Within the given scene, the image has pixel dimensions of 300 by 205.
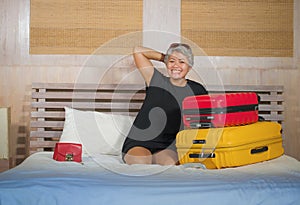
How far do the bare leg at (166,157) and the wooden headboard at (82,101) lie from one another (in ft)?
3.04

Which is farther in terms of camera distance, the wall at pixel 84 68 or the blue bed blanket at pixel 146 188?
the wall at pixel 84 68

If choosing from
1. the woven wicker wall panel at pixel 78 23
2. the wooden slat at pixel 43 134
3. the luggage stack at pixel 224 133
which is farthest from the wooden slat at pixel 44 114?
the luggage stack at pixel 224 133

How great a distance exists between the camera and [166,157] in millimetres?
2855

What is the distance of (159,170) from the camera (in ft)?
7.77

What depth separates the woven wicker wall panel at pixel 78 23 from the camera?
3883mm

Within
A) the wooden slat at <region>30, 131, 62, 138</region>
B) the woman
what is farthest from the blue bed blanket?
the wooden slat at <region>30, 131, 62, 138</region>

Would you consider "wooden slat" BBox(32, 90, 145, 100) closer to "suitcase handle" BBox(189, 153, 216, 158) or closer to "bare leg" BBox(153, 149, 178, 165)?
"bare leg" BBox(153, 149, 178, 165)

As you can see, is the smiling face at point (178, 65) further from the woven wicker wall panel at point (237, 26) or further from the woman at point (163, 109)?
the woven wicker wall panel at point (237, 26)

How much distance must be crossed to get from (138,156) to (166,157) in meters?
0.17

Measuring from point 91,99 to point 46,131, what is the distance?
0.43 m

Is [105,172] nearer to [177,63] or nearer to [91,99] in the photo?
[177,63]

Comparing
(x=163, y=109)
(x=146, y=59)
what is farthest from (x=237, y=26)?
(x=163, y=109)

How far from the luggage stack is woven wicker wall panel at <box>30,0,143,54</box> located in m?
1.51

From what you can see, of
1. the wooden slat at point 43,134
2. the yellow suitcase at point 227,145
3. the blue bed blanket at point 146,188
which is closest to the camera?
the blue bed blanket at point 146,188
